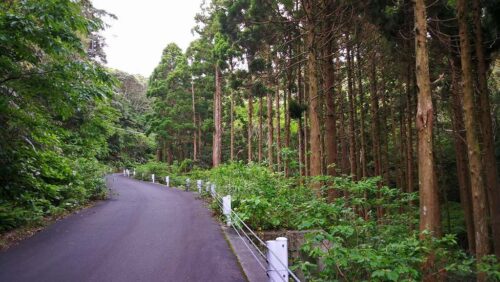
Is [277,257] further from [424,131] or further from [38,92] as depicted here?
[38,92]

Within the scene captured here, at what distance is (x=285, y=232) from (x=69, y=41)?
6309 mm

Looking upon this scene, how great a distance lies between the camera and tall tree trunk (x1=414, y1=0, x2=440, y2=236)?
7.99 metres

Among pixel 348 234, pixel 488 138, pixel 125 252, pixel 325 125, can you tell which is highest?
pixel 325 125

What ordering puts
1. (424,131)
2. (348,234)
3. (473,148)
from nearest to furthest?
(348,234) → (424,131) → (473,148)

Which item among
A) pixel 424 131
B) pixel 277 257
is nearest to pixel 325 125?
pixel 424 131

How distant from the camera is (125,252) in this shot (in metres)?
8.10

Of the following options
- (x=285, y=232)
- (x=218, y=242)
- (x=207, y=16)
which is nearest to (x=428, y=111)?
(x=285, y=232)

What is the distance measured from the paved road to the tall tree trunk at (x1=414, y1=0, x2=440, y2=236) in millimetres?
4138

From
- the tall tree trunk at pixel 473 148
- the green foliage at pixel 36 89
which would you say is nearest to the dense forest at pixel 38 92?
the green foliage at pixel 36 89

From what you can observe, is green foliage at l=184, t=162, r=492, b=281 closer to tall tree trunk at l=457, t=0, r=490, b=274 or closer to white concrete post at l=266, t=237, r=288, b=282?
white concrete post at l=266, t=237, r=288, b=282

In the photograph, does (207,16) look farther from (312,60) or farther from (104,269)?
(104,269)

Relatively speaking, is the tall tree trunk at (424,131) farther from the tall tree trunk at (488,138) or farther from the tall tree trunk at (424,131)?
the tall tree trunk at (488,138)

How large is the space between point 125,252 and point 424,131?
6702 millimetres

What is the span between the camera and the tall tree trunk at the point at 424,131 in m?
7.99
